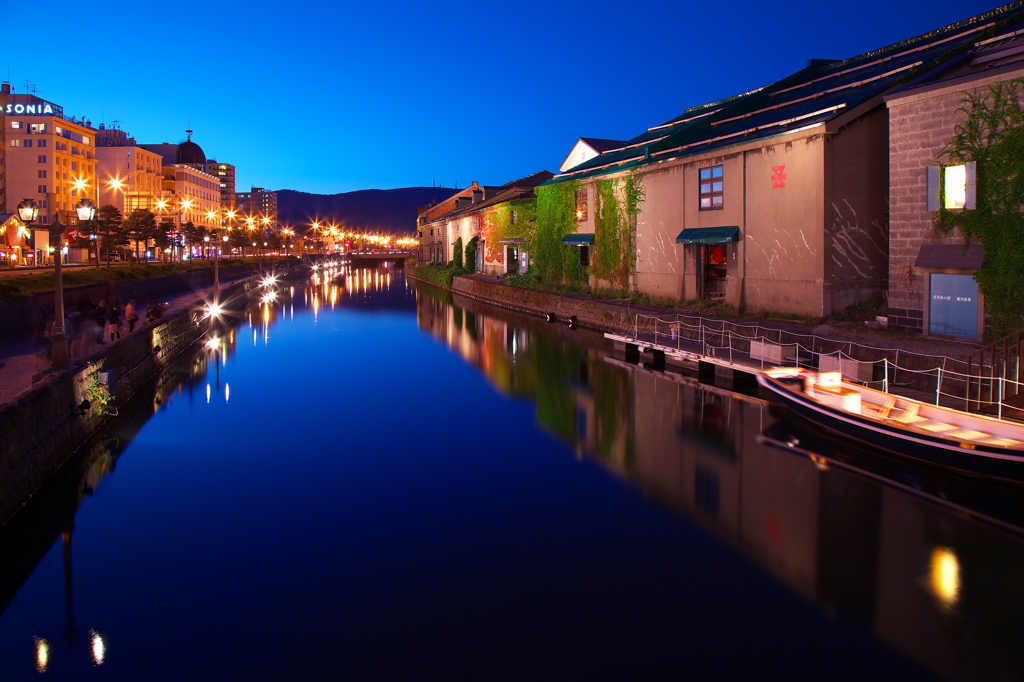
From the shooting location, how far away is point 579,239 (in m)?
37.5

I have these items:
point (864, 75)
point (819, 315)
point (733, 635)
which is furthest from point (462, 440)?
point (864, 75)

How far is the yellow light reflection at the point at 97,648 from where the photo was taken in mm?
7430

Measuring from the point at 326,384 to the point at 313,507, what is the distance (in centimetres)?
1213

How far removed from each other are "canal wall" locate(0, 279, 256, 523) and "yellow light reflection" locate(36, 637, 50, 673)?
130 inches

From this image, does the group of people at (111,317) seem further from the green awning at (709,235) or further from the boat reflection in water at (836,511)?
the green awning at (709,235)

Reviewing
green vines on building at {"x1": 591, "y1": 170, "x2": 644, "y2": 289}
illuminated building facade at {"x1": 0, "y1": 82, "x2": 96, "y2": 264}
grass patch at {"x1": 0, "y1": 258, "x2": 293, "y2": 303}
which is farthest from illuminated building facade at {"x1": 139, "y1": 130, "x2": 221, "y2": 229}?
green vines on building at {"x1": 591, "y1": 170, "x2": 644, "y2": 289}

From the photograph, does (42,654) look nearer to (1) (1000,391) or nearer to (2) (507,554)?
(2) (507,554)

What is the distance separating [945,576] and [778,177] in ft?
55.1

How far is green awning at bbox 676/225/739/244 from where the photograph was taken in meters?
25.4

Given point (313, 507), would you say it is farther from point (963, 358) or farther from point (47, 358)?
point (963, 358)

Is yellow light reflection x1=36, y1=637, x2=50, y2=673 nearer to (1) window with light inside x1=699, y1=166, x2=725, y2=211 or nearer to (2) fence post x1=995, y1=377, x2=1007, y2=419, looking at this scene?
(2) fence post x1=995, y1=377, x2=1007, y2=419

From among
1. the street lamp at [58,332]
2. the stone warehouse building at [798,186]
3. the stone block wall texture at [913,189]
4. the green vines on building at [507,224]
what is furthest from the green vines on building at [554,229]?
the street lamp at [58,332]

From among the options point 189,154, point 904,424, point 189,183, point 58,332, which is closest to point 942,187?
point 904,424

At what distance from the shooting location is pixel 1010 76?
16344 millimetres
